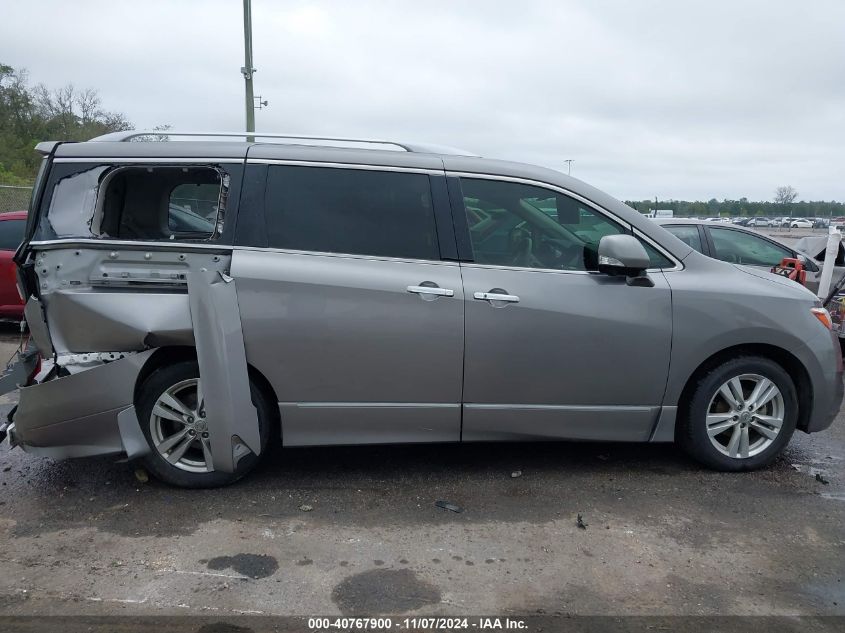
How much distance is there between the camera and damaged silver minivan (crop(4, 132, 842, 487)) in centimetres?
391

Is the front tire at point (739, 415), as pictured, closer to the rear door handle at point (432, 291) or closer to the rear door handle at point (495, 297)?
the rear door handle at point (495, 297)

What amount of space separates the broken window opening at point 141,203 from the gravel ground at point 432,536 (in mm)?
1550

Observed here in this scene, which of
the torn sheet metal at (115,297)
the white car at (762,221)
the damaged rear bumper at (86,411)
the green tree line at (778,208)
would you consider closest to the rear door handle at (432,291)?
the torn sheet metal at (115,297)

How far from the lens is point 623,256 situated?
4.05 meters

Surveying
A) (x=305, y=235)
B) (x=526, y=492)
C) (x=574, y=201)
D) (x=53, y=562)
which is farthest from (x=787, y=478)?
(x=53, y=562)

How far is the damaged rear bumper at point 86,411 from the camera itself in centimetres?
389

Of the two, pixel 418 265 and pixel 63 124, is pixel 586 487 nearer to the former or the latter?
pixel 418 265

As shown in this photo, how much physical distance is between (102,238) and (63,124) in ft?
119

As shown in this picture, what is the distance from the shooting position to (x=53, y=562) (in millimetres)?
3365

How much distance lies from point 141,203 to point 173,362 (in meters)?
1.16

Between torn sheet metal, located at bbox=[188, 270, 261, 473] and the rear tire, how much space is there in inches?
5.1

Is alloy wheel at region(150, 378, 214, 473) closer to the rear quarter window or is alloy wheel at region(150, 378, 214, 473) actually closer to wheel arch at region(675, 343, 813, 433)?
wheel arch at region(675, 343, 813, 433)

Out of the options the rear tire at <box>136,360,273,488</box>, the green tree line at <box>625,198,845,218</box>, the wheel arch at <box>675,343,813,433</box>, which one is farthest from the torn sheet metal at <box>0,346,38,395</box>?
the green tree line at <box>625,198,845,218</box>

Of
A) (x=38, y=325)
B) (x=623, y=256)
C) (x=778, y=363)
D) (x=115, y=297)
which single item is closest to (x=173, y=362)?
(x=115, y=297)
